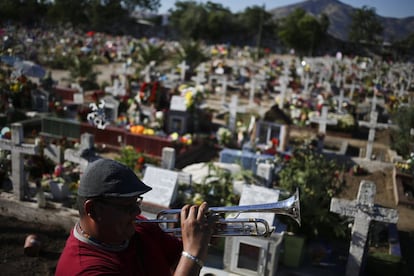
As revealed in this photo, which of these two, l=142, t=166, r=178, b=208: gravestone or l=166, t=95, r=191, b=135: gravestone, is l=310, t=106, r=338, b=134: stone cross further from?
l=142, t=166, r=178, b=208: gravestone

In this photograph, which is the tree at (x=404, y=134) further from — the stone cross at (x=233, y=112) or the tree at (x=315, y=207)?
the tree at (x=315, y=207)

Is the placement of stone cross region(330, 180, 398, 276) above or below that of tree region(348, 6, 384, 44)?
below

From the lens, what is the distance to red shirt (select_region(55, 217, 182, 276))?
1851 mm

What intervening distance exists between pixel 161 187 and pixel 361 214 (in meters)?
2.89

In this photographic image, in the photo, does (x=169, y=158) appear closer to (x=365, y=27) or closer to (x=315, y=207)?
(x=315, y=207)

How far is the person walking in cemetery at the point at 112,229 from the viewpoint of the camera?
187cm

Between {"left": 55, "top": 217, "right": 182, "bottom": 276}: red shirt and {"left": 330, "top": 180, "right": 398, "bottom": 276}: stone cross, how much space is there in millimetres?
3453

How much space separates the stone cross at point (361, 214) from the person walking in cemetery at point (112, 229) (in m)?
3.65

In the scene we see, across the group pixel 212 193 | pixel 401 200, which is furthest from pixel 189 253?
pixel 401 200

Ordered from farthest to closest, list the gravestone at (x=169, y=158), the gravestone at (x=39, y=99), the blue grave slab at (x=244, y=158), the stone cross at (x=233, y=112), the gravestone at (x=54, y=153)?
the gravestone at (x=39, y=99) < the stone cross at (x=233, y=112) < the blue grave slab at (x=244, y=158) < the gravestone at (x=54, y=153) < the gravestone at (x=169, y=158)

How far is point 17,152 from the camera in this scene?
6699 mm

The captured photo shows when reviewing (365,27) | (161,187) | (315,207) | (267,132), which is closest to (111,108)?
(267,132)

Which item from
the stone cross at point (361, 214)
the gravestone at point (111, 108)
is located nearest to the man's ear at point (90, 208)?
the stone cross at point (361, 214)

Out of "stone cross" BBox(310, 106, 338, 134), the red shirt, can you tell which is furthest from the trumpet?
"stone cross" BBox(310, 106, 338, 134)
